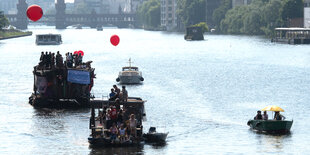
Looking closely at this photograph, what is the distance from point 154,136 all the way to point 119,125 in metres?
3.95

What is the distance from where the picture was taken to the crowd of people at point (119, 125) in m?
53.8

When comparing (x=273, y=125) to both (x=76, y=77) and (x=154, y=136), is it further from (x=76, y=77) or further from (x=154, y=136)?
(x=76, y=77)

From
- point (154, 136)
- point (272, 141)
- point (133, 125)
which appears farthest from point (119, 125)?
point (272, 141)

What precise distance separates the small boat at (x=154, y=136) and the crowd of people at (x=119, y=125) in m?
2.17

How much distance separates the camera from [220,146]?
57438 millimetres

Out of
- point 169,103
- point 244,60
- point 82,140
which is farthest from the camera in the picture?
point 244,60

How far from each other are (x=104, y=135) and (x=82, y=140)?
17.1 feet

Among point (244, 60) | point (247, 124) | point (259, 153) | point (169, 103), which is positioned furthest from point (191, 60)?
point (259, 153)

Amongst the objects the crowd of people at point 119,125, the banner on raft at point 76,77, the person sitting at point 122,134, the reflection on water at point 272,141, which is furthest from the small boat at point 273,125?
the banner on raft at point 76,77

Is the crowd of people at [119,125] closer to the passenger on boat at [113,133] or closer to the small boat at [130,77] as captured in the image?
the passenger on boat at [113,133]

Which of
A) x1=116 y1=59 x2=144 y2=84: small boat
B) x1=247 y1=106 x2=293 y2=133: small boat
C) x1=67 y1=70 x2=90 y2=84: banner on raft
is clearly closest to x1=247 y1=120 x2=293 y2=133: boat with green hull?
x1=247 y1=106 x2=293 y2=133: small boat

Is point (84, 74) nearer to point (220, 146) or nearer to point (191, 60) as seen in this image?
point (220, 146)

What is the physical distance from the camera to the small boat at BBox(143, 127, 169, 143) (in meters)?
56.7

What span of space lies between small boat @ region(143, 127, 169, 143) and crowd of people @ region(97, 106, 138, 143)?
217 cm
